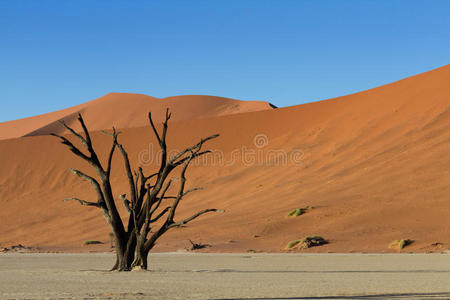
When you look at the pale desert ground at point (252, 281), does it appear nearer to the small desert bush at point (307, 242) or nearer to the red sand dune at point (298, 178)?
the small desert bush at point (307, 242)

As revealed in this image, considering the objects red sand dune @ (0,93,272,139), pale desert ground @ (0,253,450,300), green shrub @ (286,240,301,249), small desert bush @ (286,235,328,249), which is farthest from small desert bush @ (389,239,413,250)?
red sand dune @ (0,93,272,139)

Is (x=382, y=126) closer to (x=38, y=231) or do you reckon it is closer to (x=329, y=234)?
(x=329, y=234)

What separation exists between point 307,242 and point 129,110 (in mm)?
79198

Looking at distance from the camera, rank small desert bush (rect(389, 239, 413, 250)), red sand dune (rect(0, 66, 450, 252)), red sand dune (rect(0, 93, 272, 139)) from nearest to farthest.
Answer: small desert bush (rect(389, 239, 413, 250)) → red sand dune (rect(0, 66, 450, 252)) → red sand dune (rect(0, 93, 272, 139))

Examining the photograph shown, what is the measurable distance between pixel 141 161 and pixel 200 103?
49.2m

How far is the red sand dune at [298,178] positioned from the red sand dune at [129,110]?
3599 cm

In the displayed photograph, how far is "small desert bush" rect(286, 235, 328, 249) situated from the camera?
2846 centimetres

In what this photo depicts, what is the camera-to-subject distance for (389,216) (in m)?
31.9

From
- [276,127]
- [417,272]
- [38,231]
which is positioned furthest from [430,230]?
[276,127]

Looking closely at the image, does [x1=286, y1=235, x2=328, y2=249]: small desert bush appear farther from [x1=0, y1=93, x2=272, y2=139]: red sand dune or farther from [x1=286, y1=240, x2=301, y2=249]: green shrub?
[x1=0, y1=93, x2=272, y2=139]: red sand dune

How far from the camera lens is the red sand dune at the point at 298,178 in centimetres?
3168

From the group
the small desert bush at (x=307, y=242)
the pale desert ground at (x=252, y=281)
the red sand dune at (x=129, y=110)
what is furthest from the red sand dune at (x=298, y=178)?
the red sand dune at (x=129, y=110)

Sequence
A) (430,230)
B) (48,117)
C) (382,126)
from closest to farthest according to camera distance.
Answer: (430,230) < (382,126) < (48,117)

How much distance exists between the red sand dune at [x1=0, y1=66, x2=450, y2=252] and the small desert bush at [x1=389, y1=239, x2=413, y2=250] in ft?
0.97
